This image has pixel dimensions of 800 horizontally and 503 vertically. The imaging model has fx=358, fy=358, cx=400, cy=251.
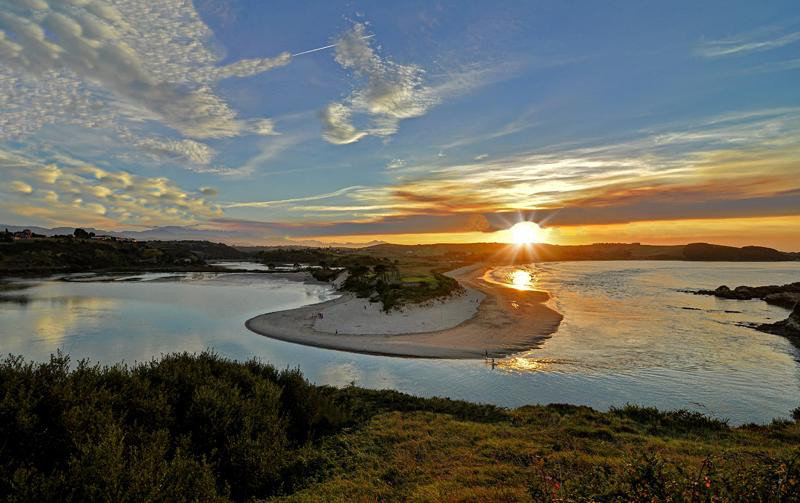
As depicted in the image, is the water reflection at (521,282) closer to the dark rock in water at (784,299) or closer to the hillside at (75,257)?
the dark rock in water at (784,299)

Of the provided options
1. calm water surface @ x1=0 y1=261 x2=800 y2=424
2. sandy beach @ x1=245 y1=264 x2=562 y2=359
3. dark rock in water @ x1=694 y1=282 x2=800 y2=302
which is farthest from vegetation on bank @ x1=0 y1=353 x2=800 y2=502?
dark rock in water @ x1=694 y1=282 x2=800 y2=302

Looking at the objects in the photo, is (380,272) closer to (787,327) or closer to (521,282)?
(521,282)

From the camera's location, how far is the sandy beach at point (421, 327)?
1160 inches

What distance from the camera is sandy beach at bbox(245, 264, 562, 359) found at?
2947cm

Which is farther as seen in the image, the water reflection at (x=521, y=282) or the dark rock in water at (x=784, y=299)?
the water reflection at (x=521, y=282)

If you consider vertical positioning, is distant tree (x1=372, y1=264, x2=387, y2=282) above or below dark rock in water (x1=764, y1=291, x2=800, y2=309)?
above

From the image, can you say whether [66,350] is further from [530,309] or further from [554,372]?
[530,309]

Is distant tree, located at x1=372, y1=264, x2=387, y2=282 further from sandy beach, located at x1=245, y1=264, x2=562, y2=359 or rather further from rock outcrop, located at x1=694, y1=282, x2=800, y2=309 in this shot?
rock outcrop, located at x1=694, y1=282, x2=800, y2=309

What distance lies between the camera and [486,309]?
4484 cm

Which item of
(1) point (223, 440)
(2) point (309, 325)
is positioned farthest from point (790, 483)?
(2) point (309, 325)

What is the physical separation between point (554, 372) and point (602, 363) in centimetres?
456

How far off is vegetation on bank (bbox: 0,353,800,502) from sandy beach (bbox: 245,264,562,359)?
553 inches

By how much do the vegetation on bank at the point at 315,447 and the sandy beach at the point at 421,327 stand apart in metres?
14.0

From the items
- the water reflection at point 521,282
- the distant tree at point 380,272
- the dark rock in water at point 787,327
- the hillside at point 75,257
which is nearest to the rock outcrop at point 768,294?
the dark rock in water at point 787,327
